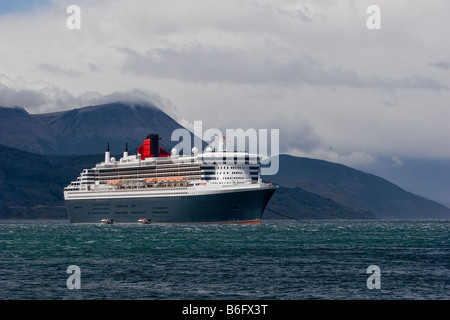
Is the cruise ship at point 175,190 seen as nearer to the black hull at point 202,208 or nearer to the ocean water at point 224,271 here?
the black hull at point 202,208

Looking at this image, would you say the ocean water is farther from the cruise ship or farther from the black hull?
the cruise ship

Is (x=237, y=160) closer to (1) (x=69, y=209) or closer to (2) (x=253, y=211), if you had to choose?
(2) (x=253, y=211)

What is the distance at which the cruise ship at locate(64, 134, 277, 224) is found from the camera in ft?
464

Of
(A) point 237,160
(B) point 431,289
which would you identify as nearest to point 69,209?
(A) point 237,160

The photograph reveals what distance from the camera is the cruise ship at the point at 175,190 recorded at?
464 ft

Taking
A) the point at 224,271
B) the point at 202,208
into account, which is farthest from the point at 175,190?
the point at 224,271

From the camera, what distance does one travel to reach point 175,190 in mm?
147750

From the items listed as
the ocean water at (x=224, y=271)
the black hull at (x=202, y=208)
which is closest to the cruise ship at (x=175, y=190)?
the black hull at (x=202, y=208)

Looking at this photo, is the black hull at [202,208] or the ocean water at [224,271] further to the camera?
the black hull at [202,208]

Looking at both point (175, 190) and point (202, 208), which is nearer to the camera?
point (202, 208)

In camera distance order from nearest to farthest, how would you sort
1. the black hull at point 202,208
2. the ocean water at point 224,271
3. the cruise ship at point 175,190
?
1. the ocean water at point 224,271
2. the black hull at point 202,208
3. the cruise ship at point 175,190

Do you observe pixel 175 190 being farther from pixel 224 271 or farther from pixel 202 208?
pixel 224 271

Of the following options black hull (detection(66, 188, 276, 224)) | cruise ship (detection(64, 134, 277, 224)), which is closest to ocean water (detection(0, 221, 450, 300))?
black hull (detection(66, 188, 276, 224))

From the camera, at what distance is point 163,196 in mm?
149750
